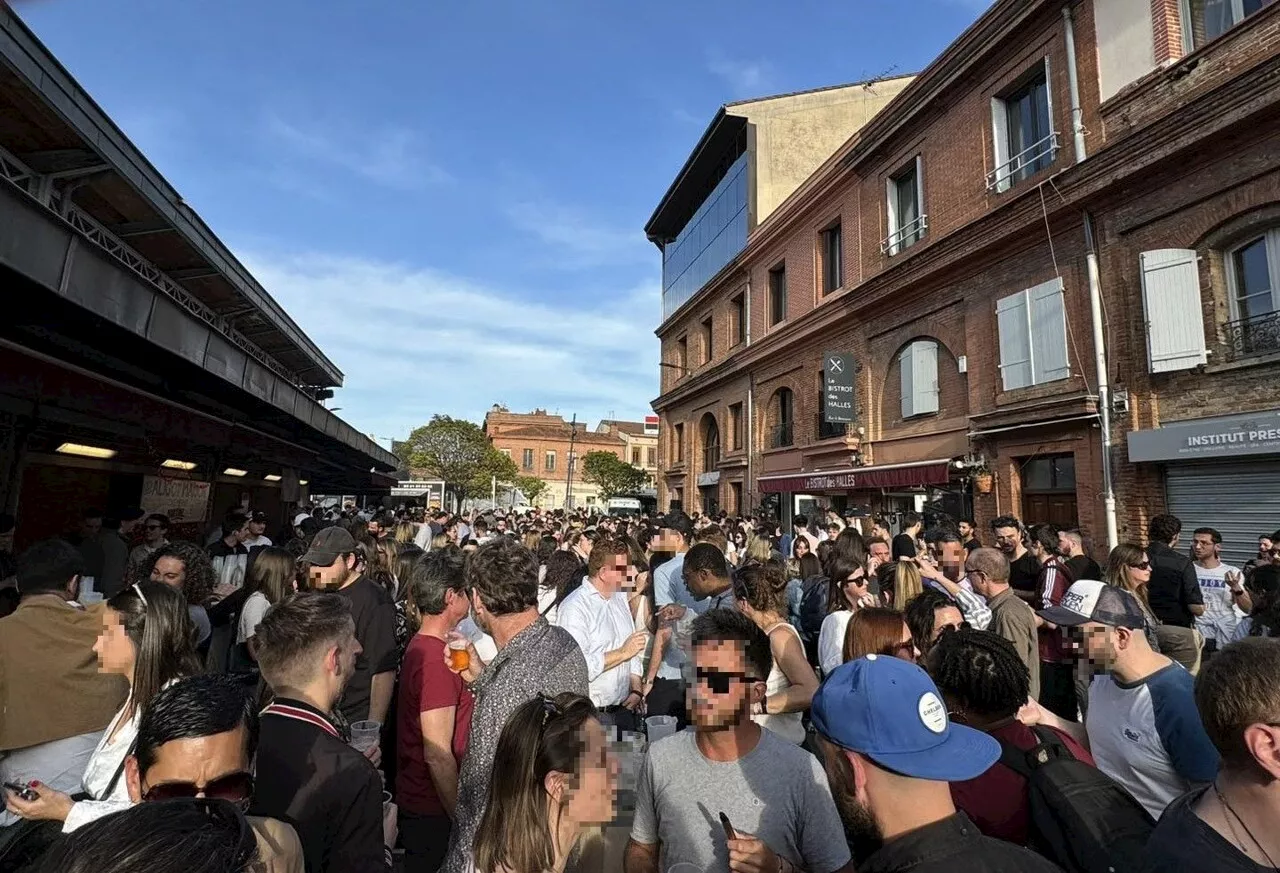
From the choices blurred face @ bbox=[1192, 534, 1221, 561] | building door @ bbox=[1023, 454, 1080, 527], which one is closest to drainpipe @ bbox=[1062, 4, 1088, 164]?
building door @ bbox=[1023, 454, 1080, 527]

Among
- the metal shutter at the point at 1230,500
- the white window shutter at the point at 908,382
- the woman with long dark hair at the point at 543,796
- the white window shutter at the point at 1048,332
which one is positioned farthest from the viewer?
the white window shutter at the point at 908,382

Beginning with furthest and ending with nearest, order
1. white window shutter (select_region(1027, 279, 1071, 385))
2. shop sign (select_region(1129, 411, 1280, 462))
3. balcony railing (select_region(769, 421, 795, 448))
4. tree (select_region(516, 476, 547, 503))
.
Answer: tree (select_region(516, 476, 547, 503)) → balcony railing (select_region(769, 421, 795, 448)) → white window shutter (select_region(1027, 279, 1071, 385)) → shop sign (select_region(1129, 411, 1280, 462))

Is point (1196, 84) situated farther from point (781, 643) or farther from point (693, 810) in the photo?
point (693, 810)

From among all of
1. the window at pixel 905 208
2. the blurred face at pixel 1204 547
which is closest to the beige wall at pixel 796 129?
the window at pixel 905 208

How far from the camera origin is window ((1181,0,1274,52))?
9906 millimetres

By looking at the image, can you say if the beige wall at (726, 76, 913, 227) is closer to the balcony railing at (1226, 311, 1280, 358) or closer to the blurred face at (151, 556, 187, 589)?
the balcony railing at (1226, 311, 1280, 358)

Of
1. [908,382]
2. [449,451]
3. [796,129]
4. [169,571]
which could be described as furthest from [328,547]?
[449,451]

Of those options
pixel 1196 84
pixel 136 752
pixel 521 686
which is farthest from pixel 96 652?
pixel 1196 84

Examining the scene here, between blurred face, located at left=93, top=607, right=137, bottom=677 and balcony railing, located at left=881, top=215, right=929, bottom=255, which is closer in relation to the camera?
blurred face, located at left=93, top=607, right=137, bottom=677

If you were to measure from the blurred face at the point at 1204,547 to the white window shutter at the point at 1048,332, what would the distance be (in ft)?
20.9

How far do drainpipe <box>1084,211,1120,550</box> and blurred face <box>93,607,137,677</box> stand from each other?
42.1ft

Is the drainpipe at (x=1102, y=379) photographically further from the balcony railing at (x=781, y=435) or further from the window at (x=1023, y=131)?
the balcony railing at (x=781, y=435)

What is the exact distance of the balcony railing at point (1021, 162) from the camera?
495 inches

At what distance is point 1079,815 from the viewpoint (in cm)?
192
